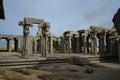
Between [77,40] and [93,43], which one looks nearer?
[93,43]

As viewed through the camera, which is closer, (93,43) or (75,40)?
(93,43)

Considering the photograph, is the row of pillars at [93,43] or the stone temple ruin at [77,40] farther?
the row of pillars at [93,43]

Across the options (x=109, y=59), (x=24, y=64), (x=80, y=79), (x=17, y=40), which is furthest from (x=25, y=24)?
(x=17, y=40)

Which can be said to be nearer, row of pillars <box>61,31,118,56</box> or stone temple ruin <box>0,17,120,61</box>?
stone temple ruin <box>0,17,120,61</box>

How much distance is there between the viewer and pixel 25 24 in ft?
68.1

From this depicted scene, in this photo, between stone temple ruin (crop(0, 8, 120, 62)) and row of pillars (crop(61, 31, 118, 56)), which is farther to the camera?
row of pillars (crop(61, 31, 118, 56))

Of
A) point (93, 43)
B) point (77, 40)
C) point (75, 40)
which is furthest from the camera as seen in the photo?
point (75, 40)

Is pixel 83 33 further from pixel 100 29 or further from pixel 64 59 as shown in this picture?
pixel 64 59

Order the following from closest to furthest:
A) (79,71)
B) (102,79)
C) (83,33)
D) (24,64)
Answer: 1. (102,79)
2. (79,71)
3. (24,64)
4. (83,33)

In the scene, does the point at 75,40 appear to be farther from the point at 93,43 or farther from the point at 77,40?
the point at 93,43

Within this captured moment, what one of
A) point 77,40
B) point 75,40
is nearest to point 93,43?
point 77,40

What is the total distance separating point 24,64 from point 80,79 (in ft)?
23.8

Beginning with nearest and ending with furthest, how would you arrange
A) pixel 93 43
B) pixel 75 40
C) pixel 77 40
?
pixel 93 43 → pixel 77 40 → pixel 75 40

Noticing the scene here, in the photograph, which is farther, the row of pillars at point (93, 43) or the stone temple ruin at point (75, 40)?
the row of pillars at point (93, 43)
